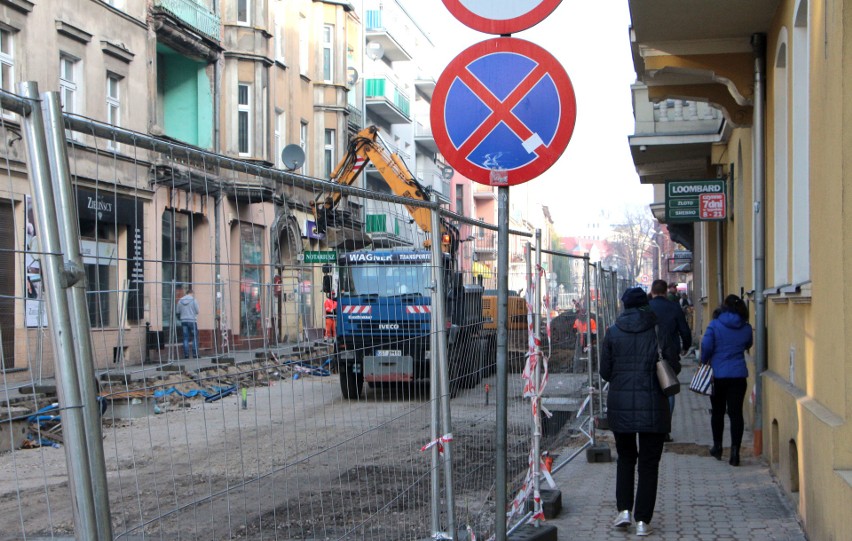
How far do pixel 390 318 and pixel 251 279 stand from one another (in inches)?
59.7

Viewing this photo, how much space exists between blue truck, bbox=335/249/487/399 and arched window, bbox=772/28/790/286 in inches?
175

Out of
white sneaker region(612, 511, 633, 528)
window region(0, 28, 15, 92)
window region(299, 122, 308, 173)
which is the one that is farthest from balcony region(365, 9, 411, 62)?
white sneaker region(612, 511, 633, 528)

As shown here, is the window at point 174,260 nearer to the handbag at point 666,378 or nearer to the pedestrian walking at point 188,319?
the pedestrian walking at point 188,319

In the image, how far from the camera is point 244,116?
3139 cm

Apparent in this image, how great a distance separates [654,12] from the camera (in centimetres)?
1000

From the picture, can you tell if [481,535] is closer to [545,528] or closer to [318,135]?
[545,528]

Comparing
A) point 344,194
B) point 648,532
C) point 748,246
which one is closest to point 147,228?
point 344,194

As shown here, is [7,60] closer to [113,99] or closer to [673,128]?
[113,99]

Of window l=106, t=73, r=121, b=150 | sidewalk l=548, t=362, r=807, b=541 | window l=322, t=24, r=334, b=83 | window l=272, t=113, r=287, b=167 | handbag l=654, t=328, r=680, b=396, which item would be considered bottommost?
sidewalk l=548, t=362, r=807, b=541

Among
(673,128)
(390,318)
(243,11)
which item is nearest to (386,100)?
(243,11)

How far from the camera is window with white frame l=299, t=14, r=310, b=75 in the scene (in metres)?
38.1

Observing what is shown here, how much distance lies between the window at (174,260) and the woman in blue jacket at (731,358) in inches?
305

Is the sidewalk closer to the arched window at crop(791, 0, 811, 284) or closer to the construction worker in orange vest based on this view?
the arched window at crop(791, 0, 811, 284)

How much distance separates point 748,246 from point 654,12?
3473mm
